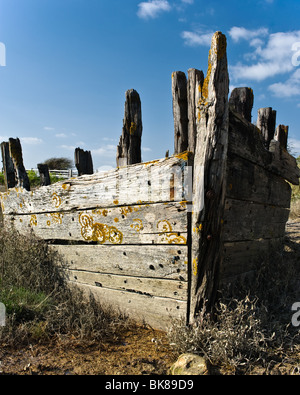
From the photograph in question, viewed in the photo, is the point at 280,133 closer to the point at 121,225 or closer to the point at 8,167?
the point at 121,225

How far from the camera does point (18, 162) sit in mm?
5727

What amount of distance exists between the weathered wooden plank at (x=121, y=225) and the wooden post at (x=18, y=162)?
39.6 inches

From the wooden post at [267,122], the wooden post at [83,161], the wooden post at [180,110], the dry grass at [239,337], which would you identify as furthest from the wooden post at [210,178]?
the wooden post at [83,161]

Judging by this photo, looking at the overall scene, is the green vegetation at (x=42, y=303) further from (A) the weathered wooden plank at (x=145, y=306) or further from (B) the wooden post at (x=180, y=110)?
(B) the wooden post at (x=180, y=110)

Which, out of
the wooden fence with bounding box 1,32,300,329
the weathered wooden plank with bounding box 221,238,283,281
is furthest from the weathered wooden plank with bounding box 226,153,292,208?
the weathered wooden plank with bounding box 221,238,283,281

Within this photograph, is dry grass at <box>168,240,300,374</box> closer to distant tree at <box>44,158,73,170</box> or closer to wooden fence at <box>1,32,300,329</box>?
wooden fence at <box>1,32,300,329</box>

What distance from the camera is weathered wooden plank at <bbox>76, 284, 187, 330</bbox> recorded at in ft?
10.4

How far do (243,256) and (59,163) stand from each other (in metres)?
27.2

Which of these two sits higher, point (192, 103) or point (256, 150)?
point (192, 103)

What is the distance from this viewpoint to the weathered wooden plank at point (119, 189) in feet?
10.1

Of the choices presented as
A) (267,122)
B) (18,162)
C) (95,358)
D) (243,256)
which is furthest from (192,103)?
(18,162)

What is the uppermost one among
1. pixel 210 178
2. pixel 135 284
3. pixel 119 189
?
pixel 210 178

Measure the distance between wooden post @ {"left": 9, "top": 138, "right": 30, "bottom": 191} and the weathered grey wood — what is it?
3.86 metres
